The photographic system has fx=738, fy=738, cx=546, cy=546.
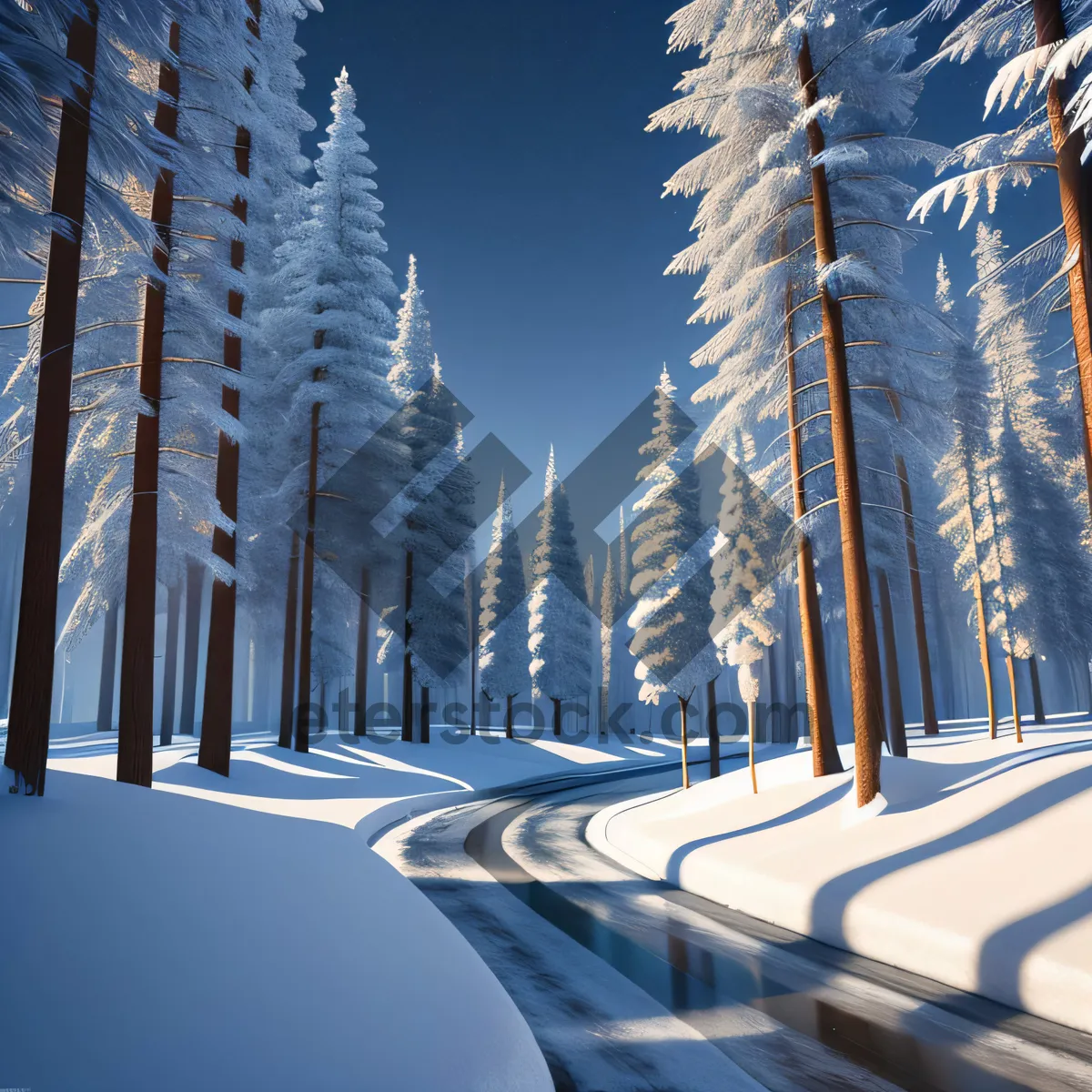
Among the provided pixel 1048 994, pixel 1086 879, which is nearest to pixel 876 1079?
pixel 1048 994

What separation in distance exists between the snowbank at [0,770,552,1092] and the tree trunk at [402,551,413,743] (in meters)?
21.3

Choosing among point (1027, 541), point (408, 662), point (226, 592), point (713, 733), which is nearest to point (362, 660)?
point (408, 662)

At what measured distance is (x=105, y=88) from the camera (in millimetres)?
7203

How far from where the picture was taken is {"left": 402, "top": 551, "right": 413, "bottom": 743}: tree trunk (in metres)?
27.3

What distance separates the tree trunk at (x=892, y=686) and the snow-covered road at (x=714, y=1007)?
1056 centimetres

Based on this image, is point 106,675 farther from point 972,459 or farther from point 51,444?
point 972,459

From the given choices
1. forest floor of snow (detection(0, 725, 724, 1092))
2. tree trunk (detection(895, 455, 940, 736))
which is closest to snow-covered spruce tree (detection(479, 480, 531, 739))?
tree trunk (detection(895, 455, 940, 736))

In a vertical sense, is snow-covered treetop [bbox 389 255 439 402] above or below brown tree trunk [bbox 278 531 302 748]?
above

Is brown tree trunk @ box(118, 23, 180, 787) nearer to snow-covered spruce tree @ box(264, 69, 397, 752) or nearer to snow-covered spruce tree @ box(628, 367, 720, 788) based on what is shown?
snow-covered spruce tree @ box(264, 69, 397, 752)

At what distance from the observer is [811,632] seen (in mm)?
13391

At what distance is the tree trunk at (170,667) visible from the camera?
27.2 m

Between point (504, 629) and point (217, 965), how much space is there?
36.3m

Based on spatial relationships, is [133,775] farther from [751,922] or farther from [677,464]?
[677,464]

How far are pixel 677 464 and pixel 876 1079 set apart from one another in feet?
82.9
